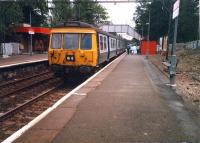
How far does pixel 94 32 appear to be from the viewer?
19.6 metres

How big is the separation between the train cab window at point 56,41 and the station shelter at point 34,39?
3381 cm

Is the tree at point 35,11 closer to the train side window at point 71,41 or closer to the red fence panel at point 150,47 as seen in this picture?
the red fence panel at point 150,47

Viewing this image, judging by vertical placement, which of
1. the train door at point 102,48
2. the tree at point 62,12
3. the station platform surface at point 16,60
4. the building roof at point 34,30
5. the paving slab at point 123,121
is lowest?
the station platform surface at point 16,60

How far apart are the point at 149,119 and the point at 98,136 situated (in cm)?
188

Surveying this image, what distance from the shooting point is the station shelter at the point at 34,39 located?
5378cm

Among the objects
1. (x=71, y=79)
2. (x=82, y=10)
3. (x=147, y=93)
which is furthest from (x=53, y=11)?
(x=147, y=93)

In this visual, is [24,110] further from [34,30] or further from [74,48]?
[34,30]

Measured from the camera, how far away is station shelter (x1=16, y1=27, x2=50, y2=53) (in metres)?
53.8

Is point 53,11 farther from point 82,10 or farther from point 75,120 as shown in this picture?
point 75,120

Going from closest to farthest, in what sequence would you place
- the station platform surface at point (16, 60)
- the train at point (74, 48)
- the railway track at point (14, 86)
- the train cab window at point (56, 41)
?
the railway track at point (14, 86) < the train at point (74, 48) < the train cab window at point (56, 41) < the station platform surface at point (16, 60)

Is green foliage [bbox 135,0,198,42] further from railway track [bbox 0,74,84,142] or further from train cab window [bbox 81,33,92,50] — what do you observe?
railway track [bbox 0,74,84,142]

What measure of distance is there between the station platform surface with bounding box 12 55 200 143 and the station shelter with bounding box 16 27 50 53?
42519mm

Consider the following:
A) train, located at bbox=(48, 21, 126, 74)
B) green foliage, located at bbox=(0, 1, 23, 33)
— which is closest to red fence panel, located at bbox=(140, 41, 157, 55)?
green foliage, located at bbox=(0, 1, 23, 33)

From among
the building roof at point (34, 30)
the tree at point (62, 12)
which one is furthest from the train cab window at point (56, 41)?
the tree at point (62, 12)
